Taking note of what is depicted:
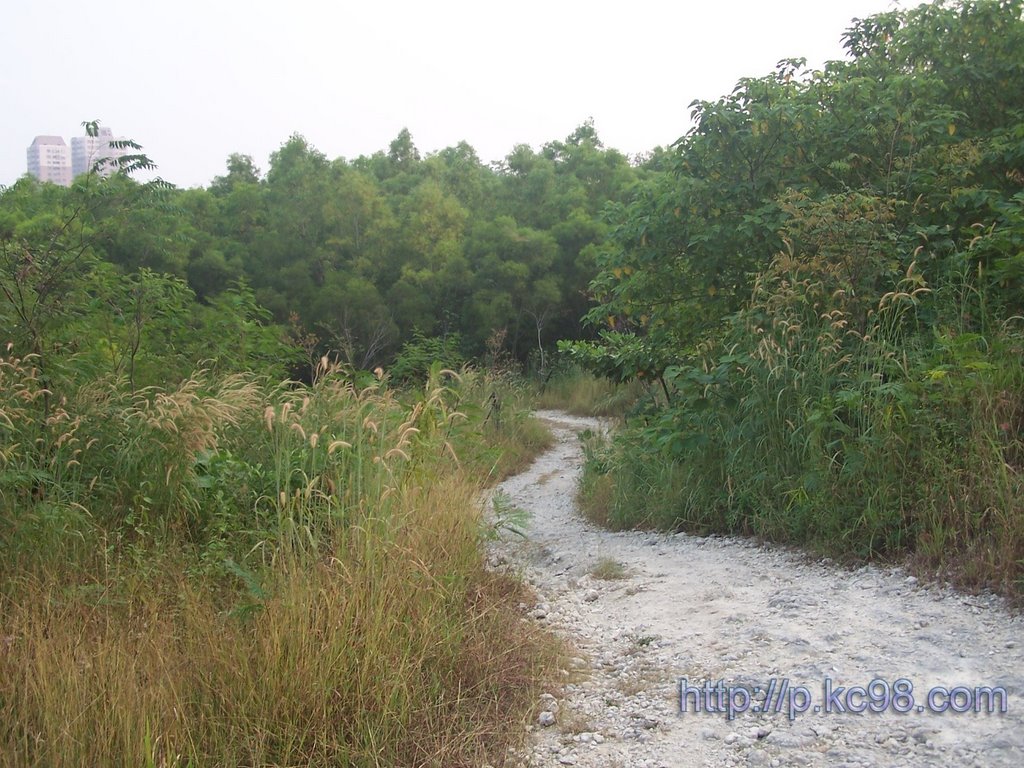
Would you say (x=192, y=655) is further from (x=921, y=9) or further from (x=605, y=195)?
(x=605, y=195)

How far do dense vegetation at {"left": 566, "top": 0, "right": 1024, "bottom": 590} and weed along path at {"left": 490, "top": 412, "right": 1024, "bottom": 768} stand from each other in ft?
1.69

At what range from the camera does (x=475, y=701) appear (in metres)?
3.46

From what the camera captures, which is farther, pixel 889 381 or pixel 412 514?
pixel 889 381

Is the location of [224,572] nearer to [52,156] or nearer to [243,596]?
[243,596]

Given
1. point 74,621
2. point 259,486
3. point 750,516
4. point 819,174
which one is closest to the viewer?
point 74,621

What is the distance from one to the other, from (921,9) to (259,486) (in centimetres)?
739

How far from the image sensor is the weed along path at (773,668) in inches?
120

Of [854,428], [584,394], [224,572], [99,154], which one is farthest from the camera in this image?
[584,394]

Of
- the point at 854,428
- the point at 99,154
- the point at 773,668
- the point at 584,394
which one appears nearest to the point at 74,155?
the point at 99,154

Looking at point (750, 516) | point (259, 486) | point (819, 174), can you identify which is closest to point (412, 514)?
point (259, 486)

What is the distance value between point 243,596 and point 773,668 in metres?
2.27

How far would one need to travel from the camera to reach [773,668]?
143 inches

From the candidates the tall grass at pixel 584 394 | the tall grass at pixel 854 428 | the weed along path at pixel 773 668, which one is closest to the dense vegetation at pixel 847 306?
the tall grass at pixel 854 428

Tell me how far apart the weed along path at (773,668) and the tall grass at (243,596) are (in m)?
0.36
